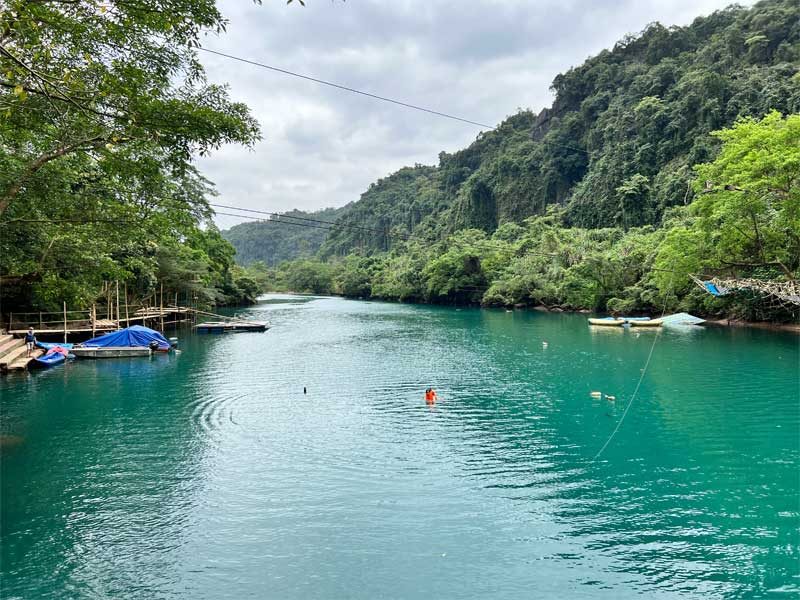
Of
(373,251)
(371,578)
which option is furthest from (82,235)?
(373,251)

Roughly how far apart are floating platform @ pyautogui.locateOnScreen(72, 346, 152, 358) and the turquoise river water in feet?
18.1

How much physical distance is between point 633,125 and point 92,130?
293 ft

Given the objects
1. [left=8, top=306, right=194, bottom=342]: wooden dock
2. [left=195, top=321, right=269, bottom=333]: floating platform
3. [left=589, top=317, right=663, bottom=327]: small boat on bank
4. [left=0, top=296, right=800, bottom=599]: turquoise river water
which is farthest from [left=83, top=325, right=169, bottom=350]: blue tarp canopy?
[left=589, top=317, right=663, bottom=327]: small boat on bank

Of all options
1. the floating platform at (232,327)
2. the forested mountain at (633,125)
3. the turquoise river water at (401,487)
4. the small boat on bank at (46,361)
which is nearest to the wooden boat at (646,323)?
the turquoise river water at (401,487)

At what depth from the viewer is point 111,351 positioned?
28125mm

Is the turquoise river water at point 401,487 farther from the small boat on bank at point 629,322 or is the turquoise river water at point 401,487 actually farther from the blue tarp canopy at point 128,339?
the small boat on bank at point 629,322

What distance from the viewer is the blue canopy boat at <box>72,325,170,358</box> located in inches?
1096

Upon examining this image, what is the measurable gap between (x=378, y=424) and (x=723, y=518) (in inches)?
349

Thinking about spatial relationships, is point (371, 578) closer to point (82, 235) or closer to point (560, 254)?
point (82, 235)

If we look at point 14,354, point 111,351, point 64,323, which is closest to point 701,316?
point 111,351

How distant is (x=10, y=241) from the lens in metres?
13.1

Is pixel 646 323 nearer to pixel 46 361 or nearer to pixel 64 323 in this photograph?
pixel 46 361

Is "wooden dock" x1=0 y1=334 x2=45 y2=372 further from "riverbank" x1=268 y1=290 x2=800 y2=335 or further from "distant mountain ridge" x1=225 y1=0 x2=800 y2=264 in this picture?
"riverbank" x1=268 y1=290 x2=800 y2=335

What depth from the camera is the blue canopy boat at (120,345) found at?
91.3 feet
